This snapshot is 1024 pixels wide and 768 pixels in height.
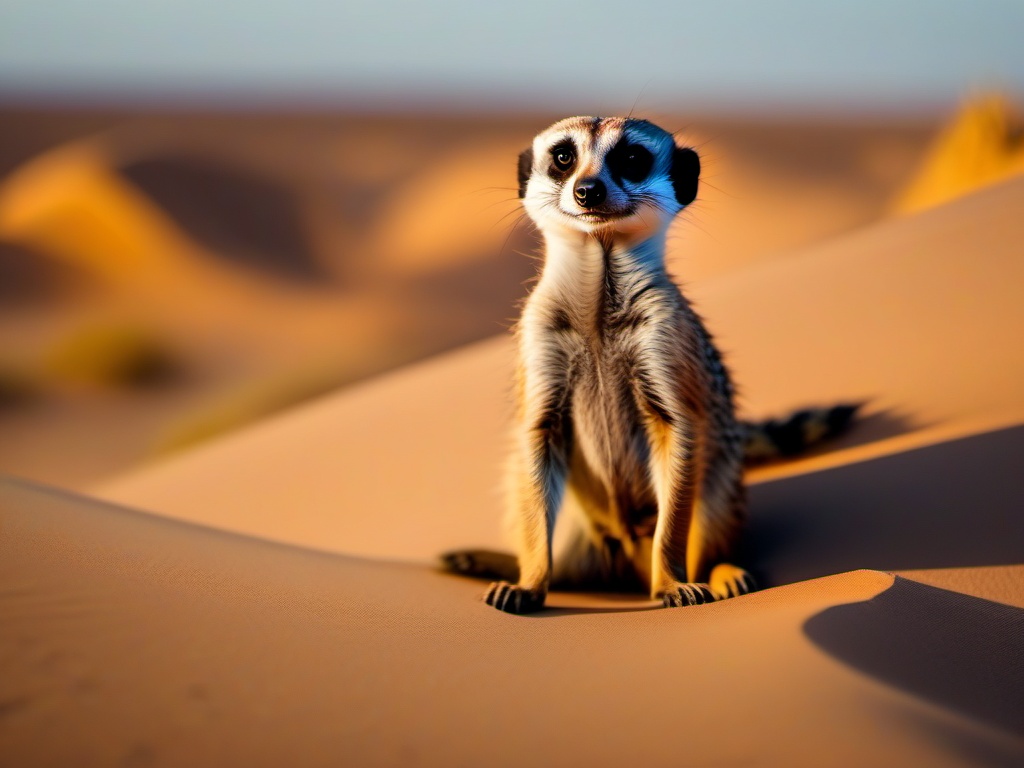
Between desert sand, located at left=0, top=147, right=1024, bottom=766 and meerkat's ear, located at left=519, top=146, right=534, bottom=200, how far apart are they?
1537mm

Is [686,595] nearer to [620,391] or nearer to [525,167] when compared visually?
[620,391]

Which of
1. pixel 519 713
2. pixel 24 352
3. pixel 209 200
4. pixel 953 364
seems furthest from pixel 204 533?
pixel 209 200

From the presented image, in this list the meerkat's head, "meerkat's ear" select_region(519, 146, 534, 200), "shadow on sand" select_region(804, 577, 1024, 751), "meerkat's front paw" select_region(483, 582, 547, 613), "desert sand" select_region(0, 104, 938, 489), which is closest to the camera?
"shadow on sand" select_region(804, 577, 1024, 751)

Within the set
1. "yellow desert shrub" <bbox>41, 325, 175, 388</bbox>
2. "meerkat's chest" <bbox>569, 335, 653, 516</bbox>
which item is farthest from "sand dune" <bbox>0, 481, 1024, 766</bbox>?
"yellow desert shrub" <bbox>41, 325, 175, 388</bbox>

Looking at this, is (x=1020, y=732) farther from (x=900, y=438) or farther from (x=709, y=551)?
(x=900, y=438)

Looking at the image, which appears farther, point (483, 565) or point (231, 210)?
point (231, 210)

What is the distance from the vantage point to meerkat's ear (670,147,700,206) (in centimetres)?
343

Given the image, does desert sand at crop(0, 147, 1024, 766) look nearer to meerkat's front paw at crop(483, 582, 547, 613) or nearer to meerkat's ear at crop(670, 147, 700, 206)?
meerkat's front paw at crop(483, 582, 547, 613)

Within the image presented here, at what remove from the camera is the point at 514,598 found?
9.62 ft

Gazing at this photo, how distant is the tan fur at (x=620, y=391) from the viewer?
3.09m

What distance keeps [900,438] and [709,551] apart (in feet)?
5.46

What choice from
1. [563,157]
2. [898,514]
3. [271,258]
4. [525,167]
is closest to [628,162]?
[563,157]

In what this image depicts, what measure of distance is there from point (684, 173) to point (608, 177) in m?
0.43

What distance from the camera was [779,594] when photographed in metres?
2.69
